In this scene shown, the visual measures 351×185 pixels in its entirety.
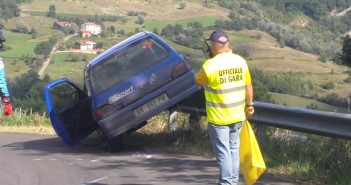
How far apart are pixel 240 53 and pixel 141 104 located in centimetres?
2854

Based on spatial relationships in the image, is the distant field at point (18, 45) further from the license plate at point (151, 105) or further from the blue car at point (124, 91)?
the license plate at point (151, 105)

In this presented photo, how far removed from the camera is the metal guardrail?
8.21 m

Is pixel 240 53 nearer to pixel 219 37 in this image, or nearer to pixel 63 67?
pixel 63 67

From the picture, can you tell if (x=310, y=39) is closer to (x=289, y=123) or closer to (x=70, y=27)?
(x=70, y=27)

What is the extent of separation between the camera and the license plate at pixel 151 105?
34.7ft

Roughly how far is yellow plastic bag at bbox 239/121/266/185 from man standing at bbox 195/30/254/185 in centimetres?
28

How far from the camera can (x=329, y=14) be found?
162ft

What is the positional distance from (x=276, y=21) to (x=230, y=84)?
5015cm

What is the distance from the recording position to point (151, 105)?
34.9 feet

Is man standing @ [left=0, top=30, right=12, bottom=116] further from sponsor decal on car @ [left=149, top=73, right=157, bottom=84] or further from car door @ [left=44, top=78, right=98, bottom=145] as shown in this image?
sponsor decal on car @ [left=149, top=73, right=157, bottom=84]

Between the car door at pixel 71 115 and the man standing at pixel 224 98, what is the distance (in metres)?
4.71

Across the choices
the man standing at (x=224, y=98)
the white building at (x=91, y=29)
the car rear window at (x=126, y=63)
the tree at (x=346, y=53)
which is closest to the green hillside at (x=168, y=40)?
the car rear window at (x=126, y=63)

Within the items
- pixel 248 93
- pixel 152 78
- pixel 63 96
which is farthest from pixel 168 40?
pixel 248 93

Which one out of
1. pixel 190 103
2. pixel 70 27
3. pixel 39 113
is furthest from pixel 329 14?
pixel 190 103
